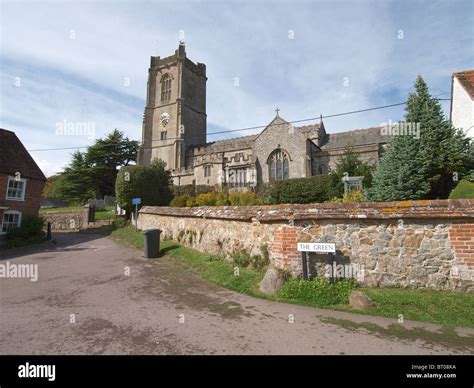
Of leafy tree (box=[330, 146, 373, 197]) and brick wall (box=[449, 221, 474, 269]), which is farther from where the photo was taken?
leafy tree (box=[330, 146, 373, 197])

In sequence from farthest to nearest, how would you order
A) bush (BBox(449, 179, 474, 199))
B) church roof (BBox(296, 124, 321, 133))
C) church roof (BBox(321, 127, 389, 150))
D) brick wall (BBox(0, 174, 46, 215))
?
church roof (BBox(296, 124, 321, 133))
church roof (BBox(321, 127, 389, 150))
brick wall (BBox(0, 174, 46, 215))
bush (BBox(449, 179, 474, 199))

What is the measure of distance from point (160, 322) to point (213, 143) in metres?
47.0

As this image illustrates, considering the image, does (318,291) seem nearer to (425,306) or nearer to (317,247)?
(317,247)

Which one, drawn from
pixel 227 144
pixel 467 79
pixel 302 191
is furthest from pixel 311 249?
pixel 227 144

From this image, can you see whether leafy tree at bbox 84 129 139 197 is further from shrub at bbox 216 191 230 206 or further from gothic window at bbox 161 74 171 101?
shrub at bbox 216 191 230 206

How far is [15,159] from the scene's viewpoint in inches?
762

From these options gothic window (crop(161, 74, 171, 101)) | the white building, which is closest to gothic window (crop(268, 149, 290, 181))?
the white building

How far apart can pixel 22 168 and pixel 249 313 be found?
70.5 ft

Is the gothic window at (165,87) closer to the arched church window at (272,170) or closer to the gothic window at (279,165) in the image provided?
the gothic window at (279,165)

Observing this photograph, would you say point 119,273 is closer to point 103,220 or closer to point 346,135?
point 103,220

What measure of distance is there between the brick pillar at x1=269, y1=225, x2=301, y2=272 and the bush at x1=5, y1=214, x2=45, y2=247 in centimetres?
1657

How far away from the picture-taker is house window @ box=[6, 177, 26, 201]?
18.0m

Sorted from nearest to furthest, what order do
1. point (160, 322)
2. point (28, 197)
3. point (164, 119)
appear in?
point (160, 322)
point (28, 197)
point (164, 119)
